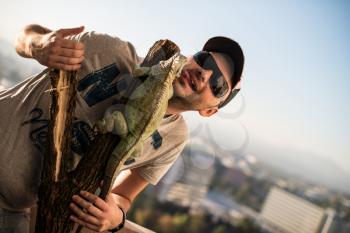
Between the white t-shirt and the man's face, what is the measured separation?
42 centimetres

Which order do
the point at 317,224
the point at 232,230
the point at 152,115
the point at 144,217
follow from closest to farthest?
1. the point at 152,115
2. the point at 144,217
3. the point at 232,230
4. the point at 317,224

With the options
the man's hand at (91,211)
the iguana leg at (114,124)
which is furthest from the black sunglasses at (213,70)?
the man's hand at (91,211)

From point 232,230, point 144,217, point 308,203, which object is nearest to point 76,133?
point 144,217

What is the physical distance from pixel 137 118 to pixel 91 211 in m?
0.70

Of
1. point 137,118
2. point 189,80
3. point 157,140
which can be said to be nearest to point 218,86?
point 189,80

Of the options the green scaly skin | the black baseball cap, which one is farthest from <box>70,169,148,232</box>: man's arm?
the black baseball cap

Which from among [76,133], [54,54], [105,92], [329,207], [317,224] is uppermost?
[54,54]

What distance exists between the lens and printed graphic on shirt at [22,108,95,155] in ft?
8.63

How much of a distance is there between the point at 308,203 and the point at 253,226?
214 ft

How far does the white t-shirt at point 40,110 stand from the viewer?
2.62 m

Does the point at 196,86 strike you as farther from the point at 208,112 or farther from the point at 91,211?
the point at 91,211

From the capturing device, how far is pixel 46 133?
2590mm

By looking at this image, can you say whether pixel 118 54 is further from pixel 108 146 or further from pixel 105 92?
pixel 108 146

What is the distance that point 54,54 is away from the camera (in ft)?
6.63
